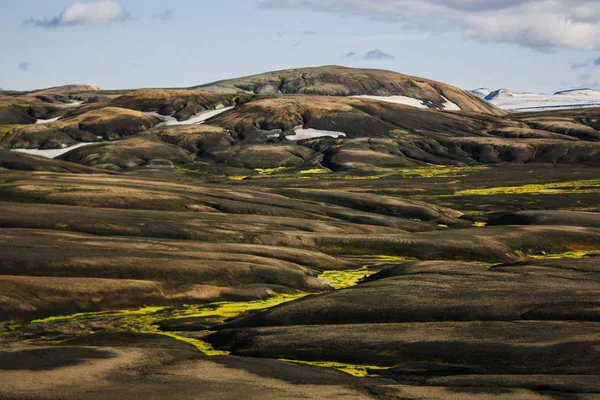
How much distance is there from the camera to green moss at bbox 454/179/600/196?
142m

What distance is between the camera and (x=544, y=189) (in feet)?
484

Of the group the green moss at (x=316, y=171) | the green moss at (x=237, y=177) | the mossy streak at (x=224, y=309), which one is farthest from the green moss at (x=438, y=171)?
the mossy streak at (x=224, y=309)

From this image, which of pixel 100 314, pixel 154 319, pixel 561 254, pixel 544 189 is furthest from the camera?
pixel 544 189

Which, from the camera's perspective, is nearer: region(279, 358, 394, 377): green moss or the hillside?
the hillside

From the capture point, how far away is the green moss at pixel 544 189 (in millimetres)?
141625

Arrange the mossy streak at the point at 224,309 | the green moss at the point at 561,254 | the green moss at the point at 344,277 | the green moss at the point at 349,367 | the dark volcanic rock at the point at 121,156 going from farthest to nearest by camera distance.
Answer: the dark volcanic rock at the point at 121,156, the green moss at the point at 561,254, the green moss at the point at 344,277, the mossy streak at the point at 224,309, the green moss at the point at 349,367

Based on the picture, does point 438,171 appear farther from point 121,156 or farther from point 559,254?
point 559,254

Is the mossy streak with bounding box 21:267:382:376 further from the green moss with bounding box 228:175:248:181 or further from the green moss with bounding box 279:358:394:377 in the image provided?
the green moss with bounding box 228:175:248:181

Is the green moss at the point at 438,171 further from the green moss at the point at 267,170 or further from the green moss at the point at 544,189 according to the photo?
the green moss at the point at 267,170

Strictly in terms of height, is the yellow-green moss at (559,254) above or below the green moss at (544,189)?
below

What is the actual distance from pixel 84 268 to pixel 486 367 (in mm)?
30842

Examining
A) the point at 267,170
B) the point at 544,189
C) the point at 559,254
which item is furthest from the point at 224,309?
the point at 267,170

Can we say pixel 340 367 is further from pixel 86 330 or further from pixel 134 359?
pixel 86 330

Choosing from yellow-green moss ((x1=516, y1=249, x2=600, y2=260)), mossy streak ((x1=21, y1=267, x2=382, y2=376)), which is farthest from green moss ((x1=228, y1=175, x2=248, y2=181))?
mossy streak ((x1=21, y1=267, x2=382, y2=376))
